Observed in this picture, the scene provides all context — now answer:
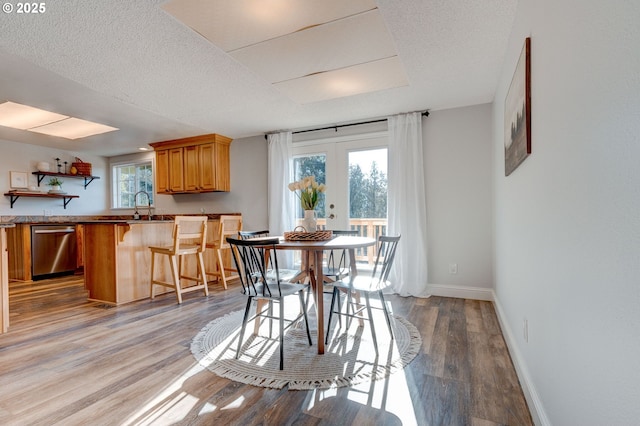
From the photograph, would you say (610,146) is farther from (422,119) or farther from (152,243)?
(152,243)

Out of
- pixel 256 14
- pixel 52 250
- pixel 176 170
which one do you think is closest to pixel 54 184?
pixel 52 250

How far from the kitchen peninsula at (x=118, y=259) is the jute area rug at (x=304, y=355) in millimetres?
1440

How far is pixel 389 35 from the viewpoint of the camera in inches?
82.8

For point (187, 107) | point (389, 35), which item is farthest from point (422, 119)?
point (187, 107)

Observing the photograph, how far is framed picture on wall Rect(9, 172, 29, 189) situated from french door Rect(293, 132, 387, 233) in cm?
498

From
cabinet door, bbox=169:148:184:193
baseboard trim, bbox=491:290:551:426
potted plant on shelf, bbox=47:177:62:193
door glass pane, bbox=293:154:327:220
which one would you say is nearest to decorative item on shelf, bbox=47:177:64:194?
Result: potted plant on shelf, bbox=47:177:62:193

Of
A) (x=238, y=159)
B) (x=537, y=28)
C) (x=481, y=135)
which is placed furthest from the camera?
(x=238, y=159)

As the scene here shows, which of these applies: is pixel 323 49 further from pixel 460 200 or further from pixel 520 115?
pixel 460 200

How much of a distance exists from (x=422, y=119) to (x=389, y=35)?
70.6 inches

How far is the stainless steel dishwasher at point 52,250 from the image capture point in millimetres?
4641

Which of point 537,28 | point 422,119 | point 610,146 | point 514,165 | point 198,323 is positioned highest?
point 422,119

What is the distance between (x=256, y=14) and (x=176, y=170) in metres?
3.92

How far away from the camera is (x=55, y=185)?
17.9 ft

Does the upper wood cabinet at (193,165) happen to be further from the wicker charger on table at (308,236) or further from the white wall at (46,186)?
the wicker charger on table at (308,236)
